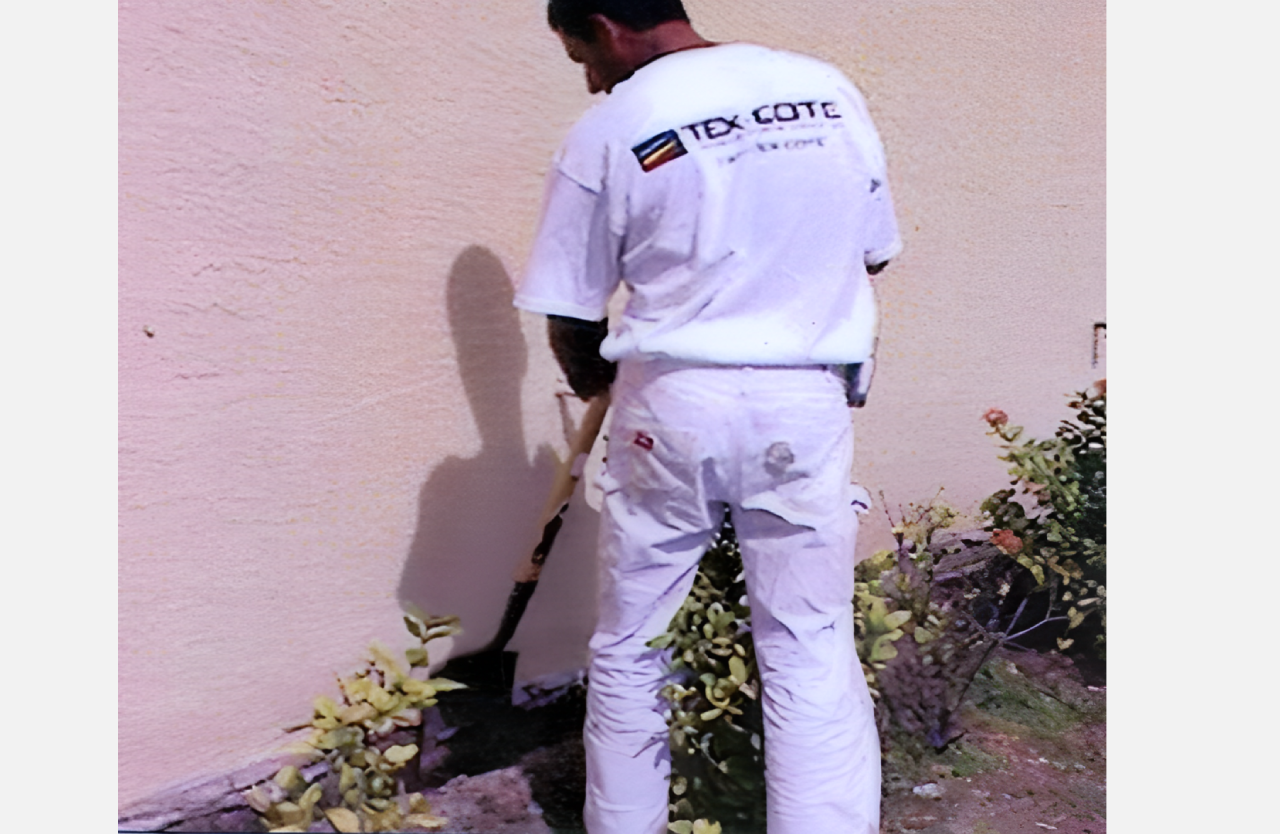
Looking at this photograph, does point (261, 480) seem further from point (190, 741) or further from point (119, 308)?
point (190, 741)

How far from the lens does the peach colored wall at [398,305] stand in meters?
2.45

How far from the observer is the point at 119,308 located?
243cm

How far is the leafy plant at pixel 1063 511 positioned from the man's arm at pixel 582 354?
1.25 meters

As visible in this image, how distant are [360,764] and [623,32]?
179 cm

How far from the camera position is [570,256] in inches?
86.4

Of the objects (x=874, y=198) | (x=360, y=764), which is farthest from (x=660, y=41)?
(x=360, y=764)

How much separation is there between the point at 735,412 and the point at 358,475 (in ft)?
3.50

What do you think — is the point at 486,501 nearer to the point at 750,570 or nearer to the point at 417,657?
the point at 417,657

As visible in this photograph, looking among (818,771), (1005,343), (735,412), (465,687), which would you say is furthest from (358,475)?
(1005,343)

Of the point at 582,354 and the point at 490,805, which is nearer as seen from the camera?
the point at 582,354

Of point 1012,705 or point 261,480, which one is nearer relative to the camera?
point 261,480

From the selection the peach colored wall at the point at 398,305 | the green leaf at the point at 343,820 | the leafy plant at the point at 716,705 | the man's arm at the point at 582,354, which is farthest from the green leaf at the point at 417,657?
the man's arm at the point at 582,354

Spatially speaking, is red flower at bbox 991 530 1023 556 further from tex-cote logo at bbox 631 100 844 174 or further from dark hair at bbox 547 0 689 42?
dark hair at bbox 547 0 689 42

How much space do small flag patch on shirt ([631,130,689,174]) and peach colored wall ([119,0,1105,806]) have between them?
68 centimetres
